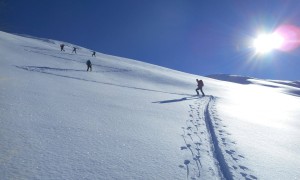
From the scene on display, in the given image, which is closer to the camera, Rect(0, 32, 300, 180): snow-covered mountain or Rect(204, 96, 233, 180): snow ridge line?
Rect(0, 32, 300, 180): snow-covered mountain

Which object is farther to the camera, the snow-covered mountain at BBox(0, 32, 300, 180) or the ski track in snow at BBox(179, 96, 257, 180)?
the ski track in snow at BBox(179, 96, 257, 180)

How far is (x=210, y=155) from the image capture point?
7168 millimetres

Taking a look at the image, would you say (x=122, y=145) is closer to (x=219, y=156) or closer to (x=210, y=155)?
(x=210, y=155)

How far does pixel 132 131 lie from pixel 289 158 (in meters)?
4.75

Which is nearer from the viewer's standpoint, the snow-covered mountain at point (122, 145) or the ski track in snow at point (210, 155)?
the snow-covered mountain at point (122, 145)

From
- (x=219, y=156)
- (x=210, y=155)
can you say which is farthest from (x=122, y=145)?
(x=219, y=156)

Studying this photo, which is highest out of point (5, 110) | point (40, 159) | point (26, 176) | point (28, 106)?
point (28, 106)

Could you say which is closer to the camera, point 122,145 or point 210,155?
point 122,145

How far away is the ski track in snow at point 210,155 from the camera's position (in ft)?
19.9

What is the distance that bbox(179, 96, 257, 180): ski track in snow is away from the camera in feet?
19.9

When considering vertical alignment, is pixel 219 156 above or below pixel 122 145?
below

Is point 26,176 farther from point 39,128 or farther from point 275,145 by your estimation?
point 275,145

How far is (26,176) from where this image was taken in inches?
178

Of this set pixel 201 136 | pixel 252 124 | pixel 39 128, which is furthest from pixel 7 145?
pixel 252 124
